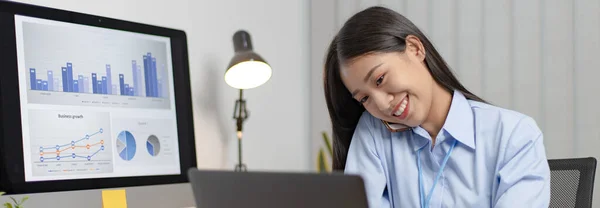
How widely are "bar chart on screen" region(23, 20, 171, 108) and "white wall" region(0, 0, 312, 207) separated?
24 cm

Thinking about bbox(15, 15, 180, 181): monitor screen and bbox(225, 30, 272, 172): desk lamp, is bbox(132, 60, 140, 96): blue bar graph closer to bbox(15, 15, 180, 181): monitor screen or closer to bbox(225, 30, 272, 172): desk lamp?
bbox(15, 15, 180, 181): monitor screen

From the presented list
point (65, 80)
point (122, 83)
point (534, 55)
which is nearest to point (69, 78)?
point (65, 80)

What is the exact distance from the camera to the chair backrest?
57.4 inches

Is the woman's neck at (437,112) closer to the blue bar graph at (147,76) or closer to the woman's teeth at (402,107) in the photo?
the woman's teeth at (402,107)

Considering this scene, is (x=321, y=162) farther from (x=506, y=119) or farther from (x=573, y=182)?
(x=506, y=119)

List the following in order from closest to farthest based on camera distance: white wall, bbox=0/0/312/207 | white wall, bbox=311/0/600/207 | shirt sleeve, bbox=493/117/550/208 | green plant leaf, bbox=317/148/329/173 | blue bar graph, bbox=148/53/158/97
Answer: shirt sleeve, bbox=493/117/550/208 → blue bar graph, bbox=148/53/158/97 → white wall, bbox=0/0/312/207 → white wall, bbox=311/0/600/207 → green plant leaf, bbox=317/148/329/173

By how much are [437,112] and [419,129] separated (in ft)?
0.17

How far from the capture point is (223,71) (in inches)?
93.3

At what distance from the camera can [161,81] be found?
1665 mm

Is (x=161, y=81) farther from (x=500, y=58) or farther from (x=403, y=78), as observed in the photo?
(x=500, y=58)

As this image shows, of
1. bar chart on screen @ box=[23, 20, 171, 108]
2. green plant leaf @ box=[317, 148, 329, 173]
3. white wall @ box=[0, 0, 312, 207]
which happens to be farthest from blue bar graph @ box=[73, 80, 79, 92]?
green plant leaf @ box=[317, 148, 329, 173]

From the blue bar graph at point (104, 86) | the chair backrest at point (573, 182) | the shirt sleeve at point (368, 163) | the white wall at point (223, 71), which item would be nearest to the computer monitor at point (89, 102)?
the blue bar graph at point (104, 86)

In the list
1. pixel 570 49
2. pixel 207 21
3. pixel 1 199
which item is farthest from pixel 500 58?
pixel 1 199

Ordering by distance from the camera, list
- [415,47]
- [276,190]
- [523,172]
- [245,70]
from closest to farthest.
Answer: [276,190]
[523,172]
[415,47]
[245,70]
